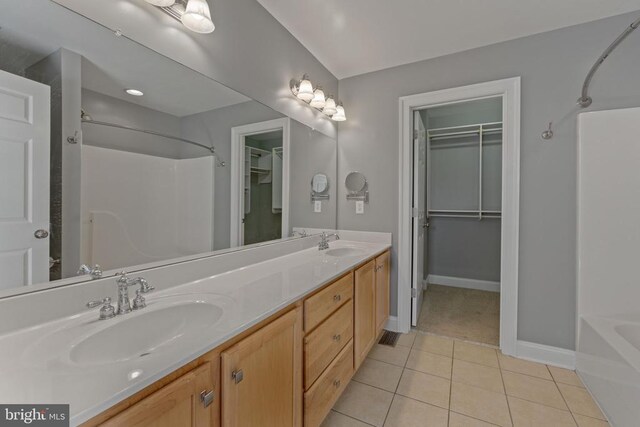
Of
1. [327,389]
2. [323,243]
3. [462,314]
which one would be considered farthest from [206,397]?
[462,314]

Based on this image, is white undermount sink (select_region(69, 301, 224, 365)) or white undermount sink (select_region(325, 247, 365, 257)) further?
white undermount sink (select_region(325, 247, 365, 257))

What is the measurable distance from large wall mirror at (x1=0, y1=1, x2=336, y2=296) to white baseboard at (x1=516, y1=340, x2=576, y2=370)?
2.18 m

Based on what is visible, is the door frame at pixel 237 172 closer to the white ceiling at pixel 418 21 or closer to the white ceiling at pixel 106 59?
the white ceiling at pixel 106 59

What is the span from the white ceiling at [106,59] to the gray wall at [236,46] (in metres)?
0.05

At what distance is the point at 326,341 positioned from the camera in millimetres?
1322

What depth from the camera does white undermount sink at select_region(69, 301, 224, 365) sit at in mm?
734

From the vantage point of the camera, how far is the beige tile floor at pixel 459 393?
148cm

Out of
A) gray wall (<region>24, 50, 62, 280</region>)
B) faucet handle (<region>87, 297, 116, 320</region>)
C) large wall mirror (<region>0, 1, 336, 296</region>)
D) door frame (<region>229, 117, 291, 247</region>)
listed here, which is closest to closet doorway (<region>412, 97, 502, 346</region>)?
door frame (<region>229, 117, 291, 247</region>)

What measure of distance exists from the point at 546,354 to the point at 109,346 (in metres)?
2.65

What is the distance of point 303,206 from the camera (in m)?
2.23

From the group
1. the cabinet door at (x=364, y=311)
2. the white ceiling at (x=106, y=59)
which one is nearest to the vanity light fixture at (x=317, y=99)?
the white ceiling at (x=106, y=59)

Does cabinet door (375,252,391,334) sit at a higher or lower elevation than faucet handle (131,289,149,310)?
lower

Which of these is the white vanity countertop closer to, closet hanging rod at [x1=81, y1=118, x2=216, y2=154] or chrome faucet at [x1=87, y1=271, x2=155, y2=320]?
chrome faucet at [x1=87, y1=271, x2=155, y2=320]

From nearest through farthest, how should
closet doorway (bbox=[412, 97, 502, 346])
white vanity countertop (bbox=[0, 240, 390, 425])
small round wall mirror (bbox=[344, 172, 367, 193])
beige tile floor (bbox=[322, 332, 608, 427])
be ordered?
white vanity countertop (bbox=[0, 240, 390, 425]) → beige tile floor (bbox=[322, 332, 608, 427]) → small round wall mirror (bbox=[344, 172, 367, 193]) → closet doorway (bbox=[412, 97, 502, 346])
